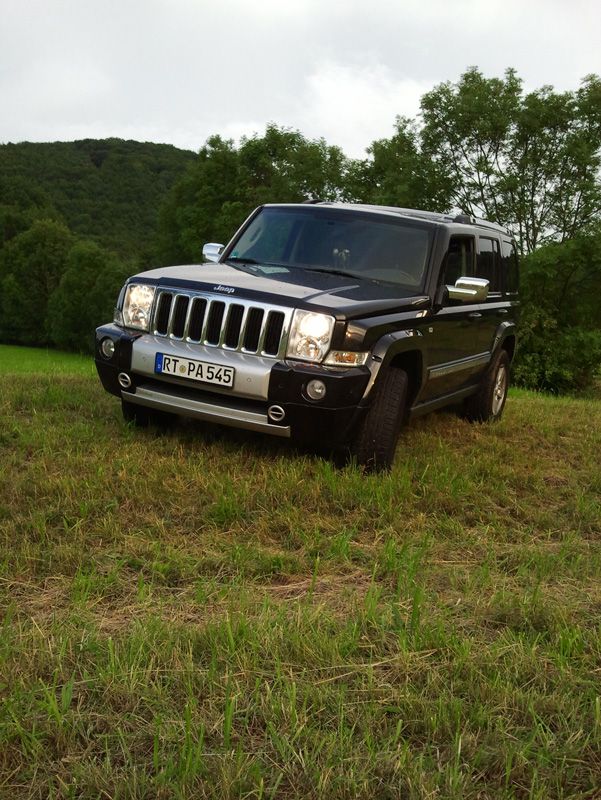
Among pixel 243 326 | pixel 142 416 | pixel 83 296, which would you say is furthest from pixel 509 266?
Result: pixel 83 296

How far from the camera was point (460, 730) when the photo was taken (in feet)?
7.43

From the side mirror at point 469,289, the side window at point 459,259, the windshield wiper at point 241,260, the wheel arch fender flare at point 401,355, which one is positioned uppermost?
the side window at point 459,259

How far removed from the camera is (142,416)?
588cm

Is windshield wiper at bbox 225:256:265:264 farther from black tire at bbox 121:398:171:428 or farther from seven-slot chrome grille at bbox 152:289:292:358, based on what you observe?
black tire at bbox 121:398:171:428

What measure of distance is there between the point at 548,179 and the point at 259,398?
2845 centimetres

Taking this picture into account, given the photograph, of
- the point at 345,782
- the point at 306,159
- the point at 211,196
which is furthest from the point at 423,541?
the point at 211,196

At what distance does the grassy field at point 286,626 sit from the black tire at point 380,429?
187 millimetres

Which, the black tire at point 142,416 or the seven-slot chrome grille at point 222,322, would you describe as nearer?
the seven-slot chrome grille at point 222,322

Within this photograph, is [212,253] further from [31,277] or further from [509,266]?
[31,277]

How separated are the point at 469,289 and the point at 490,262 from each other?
1859mm

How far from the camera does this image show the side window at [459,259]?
6266mm

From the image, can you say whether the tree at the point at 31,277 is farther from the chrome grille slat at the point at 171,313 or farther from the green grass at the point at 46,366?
the chrome grille slat at the point at 171,313

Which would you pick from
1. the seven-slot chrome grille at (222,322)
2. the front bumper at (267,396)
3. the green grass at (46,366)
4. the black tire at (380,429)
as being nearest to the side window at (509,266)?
the black tire at (380,429)

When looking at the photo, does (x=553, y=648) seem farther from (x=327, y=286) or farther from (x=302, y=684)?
(x=327, y=286)
